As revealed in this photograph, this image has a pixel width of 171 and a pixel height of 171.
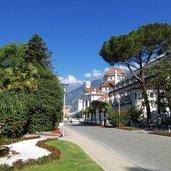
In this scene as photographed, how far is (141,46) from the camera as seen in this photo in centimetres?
5112

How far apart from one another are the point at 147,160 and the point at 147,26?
125 ft

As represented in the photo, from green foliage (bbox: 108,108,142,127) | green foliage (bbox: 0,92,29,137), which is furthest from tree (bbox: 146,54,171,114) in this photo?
green foliage (bbox: 0,92,29,137)

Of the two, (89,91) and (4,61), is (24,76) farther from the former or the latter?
(89,91)

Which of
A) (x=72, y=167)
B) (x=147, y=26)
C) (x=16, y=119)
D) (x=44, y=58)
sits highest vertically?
(x=147, y=26)

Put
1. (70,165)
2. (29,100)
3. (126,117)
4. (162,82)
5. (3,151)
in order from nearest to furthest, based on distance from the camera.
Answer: (70,165), (3,151), (29,100), (162,82), (126,117)

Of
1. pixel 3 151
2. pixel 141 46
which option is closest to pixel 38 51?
pixel 141 46

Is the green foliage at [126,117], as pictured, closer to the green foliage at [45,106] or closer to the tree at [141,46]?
the tree at [141,46]

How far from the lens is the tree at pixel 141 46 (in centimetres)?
4975

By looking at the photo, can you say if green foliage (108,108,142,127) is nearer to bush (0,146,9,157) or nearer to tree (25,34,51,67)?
tree (25,34,51,67)

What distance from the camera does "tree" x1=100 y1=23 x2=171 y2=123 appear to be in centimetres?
4975

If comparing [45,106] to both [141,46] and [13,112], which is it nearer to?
[13,112]

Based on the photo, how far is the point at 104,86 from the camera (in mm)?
132375

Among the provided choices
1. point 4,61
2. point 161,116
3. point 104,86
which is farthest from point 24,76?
point 104,86

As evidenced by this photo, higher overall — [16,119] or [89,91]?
[89,91]
